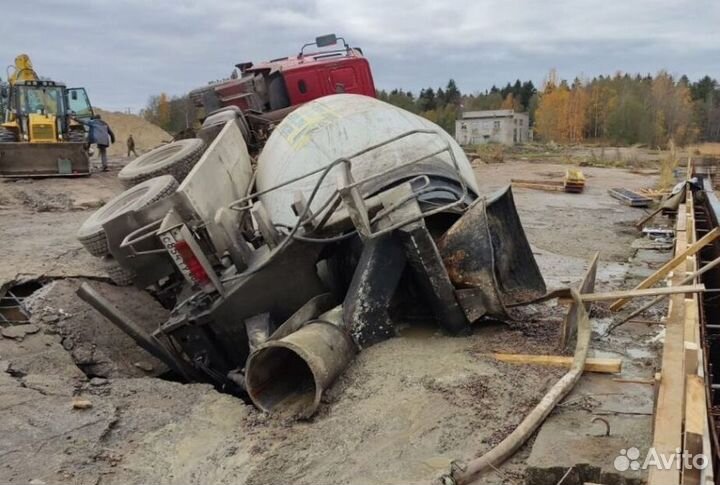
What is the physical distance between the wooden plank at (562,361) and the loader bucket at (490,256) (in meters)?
0.54

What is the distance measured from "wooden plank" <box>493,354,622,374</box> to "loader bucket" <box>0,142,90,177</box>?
14477 millimetres

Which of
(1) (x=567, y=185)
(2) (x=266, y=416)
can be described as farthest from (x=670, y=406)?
(1) (x=567, y=185)

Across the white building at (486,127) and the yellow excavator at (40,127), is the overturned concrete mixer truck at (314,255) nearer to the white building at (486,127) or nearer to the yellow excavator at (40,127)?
the yellow excavator at (40,127)

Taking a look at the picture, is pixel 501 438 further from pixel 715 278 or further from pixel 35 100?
pixel 35 100

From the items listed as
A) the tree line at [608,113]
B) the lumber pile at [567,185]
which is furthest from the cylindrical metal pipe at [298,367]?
the tree line at [608,113]

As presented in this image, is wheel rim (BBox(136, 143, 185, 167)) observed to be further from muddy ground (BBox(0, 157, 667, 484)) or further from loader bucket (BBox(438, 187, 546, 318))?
loader bucket (BBox(438, 187, 546, 318))

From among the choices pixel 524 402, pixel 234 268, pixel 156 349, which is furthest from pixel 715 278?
pixel 156 349

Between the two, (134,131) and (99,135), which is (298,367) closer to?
(99,135)

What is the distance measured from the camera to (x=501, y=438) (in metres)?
3.48

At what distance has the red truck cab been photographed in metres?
10.1

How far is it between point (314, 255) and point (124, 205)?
2279mm

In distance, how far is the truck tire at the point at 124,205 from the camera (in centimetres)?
606

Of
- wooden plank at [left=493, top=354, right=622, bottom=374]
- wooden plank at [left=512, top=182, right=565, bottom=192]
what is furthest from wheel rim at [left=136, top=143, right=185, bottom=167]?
wooden plank at [left=512, top=182, right=565, bottom=192]

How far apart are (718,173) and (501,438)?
2486 cm
